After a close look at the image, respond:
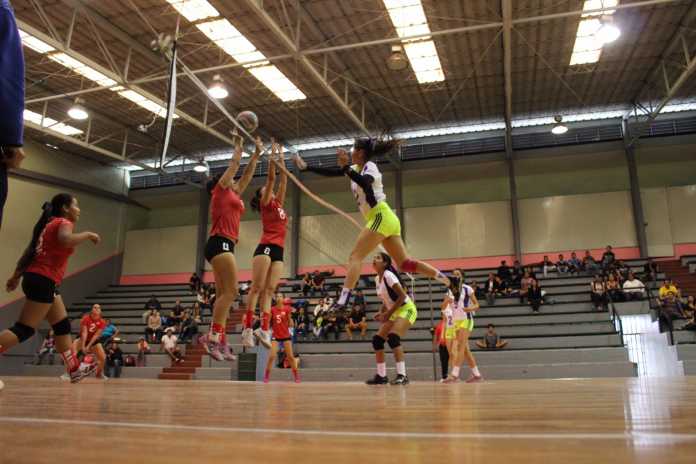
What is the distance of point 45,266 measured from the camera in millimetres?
4676

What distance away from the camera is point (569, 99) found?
18.4m

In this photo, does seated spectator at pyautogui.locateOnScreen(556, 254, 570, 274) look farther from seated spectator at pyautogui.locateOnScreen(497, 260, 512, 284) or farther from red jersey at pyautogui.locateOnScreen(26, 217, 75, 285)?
red jersey at pyautogui.locateOnScreen(26, 217, 75, 285)

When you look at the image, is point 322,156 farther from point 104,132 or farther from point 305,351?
point 305,351

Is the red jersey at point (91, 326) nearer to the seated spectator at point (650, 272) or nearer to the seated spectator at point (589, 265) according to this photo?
the seated spectator at point (589, 265)

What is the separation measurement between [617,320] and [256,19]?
460 inches

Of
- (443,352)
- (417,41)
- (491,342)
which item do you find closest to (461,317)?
(443,352)

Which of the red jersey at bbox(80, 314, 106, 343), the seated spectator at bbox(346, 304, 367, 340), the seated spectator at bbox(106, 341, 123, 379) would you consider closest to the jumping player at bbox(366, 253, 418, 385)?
the red jersey at bbox(80, 314, 106, 343)

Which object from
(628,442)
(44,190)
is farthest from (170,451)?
(44,190)

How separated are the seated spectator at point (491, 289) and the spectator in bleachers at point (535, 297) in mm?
1088

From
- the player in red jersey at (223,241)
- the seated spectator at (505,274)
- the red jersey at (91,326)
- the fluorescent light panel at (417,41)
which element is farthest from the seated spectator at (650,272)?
Result: the red jersey at (91,326)

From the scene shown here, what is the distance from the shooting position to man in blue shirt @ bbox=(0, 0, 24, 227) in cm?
196

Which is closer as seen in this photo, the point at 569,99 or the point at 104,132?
the point at 569,99

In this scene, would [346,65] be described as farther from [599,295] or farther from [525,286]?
[599,295]

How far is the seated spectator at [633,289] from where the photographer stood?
14.0 metres
